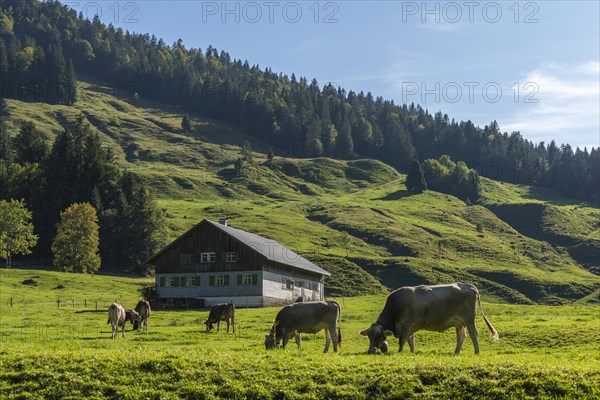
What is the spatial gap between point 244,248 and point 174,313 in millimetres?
15368

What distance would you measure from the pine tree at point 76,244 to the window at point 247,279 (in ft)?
117

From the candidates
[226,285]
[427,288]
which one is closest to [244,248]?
[226,285]

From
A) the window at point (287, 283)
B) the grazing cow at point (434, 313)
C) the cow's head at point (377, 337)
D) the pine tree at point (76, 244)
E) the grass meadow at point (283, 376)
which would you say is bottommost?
the grass meadow at point (283, 376)

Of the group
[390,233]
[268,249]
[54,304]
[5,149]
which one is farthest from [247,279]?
[5,149]

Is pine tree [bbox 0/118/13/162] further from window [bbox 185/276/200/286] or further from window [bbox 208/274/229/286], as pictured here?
window [bbox 208/274/229/286]

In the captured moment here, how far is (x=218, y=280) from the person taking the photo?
70875 mm

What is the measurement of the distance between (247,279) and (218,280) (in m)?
3.36

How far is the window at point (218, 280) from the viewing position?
7056 cm

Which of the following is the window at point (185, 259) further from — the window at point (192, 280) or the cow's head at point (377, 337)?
the cow's head at point (377, 337)

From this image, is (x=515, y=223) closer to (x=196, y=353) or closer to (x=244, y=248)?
(x=244, y=248)

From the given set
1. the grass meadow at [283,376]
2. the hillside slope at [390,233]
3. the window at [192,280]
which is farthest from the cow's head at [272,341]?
the hillside slope at [390,233]

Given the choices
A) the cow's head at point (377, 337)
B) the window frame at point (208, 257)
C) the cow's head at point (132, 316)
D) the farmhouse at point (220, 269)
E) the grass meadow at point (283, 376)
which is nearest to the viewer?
the grass meadow at point (283, 376)

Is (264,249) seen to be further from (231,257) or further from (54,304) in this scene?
(54,304)

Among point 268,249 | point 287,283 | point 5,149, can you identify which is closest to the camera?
point 268,249
